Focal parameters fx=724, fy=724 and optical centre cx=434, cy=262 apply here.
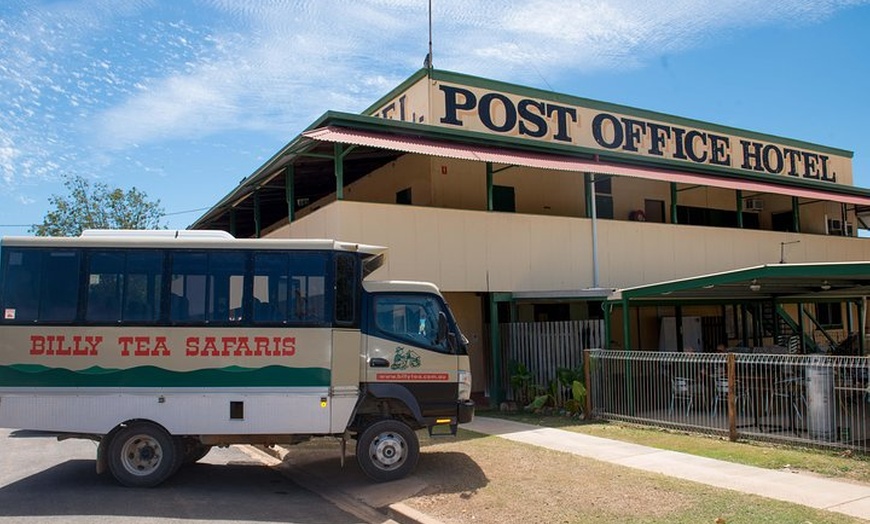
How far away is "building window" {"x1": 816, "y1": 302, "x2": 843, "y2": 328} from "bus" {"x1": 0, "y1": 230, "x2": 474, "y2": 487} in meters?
22.9

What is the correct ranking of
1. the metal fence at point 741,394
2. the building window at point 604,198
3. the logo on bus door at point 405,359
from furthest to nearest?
the building window at point 604,198, the metal fence at point 741,394, the logo on bus door at point 405,359

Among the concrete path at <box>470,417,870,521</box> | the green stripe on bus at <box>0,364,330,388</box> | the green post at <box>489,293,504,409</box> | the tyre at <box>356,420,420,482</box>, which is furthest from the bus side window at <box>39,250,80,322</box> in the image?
the green post at <box>489,293,504,409</box>

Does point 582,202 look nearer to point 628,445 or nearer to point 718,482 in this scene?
point 628,445

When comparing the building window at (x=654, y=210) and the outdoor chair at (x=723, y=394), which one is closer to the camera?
the outdoor chair at (x=723, y=394)

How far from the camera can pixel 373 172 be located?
67.8ft

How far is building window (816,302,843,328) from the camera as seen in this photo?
27.0 meters

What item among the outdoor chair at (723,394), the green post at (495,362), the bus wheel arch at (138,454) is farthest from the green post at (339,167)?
the outdoor chair at (723,394)

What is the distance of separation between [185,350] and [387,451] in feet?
9.18

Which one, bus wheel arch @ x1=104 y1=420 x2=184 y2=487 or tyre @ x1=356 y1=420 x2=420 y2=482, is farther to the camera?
tyre @ x1=356 y1=420 x2=420 y2=482

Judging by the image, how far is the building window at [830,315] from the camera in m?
27.0

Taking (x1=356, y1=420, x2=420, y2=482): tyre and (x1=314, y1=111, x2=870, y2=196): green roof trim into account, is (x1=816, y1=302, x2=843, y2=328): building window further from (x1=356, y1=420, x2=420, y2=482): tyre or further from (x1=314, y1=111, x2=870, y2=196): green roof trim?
(x1=356, y1=420, x2=420, y2=482): tyre

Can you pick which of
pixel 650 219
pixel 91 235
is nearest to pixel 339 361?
pixel 91 235

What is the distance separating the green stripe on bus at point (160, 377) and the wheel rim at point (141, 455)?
71cm

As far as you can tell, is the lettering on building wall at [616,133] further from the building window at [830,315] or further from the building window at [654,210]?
the building window at [830,315]
